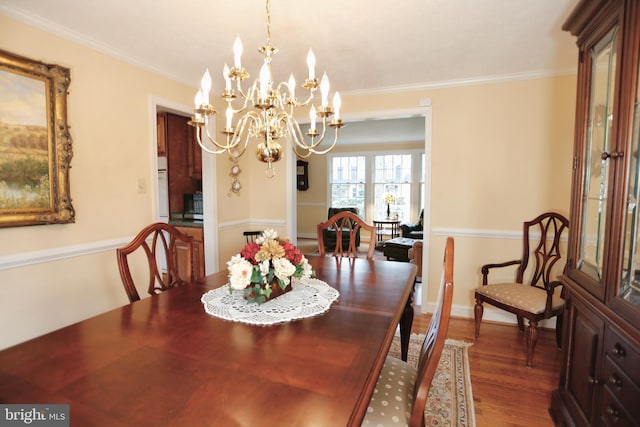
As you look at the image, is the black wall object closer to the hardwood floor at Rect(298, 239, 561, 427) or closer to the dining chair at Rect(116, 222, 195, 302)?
the hardwood floor at Rect(298, 239, 561, 427)

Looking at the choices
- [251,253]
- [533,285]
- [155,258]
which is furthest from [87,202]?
[533,285]

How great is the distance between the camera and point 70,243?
2.17 metres

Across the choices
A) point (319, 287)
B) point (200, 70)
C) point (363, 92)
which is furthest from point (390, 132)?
point (319, 287)

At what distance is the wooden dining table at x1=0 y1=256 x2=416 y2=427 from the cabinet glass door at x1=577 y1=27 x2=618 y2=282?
3.36ft

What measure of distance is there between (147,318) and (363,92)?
115 inches

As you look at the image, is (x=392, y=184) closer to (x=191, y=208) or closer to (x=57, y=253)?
(x=191, y=208)

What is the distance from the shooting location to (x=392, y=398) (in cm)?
119

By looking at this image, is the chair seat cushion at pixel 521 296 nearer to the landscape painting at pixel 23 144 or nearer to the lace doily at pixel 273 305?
the lace doily at pixel 273 305

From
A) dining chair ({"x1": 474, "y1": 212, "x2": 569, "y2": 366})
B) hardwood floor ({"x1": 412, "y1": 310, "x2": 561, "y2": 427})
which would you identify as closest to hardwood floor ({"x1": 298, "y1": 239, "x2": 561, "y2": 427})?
hardwood floor ({"x1": 412, "y1": 310, "x2": 561, "y2": 427})

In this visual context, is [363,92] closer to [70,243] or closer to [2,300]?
[70,243]

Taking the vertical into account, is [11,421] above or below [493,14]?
below

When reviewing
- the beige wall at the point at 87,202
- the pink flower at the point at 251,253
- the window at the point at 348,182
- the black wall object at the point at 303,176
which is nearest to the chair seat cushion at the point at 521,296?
the pink flower at the point at 251,253

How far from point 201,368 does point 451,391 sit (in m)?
1.71

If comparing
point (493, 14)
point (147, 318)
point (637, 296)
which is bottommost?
point (147, 318)
